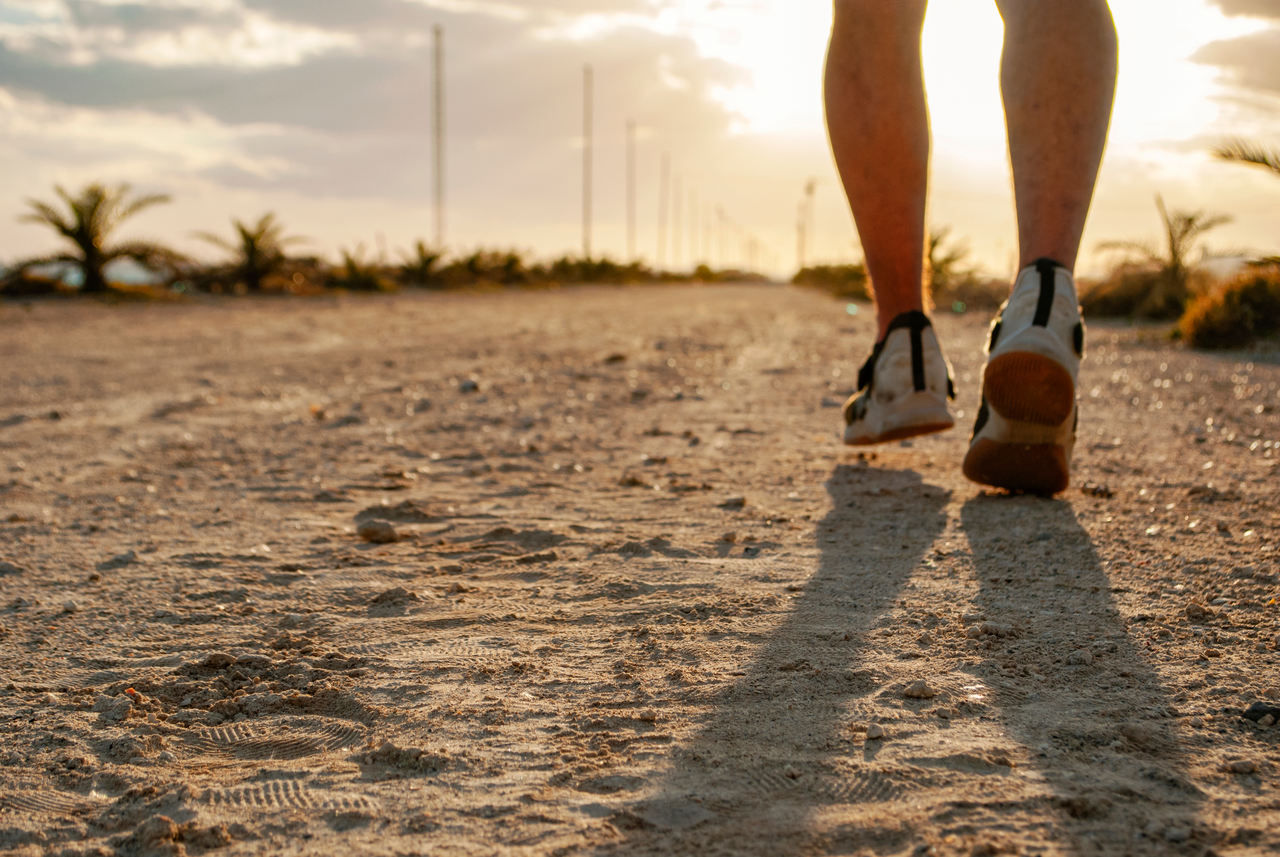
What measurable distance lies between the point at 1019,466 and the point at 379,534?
3.73 ft

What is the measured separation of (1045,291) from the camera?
1707 millimetres

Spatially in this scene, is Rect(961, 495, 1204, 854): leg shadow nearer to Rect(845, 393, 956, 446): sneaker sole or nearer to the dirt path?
the dirt path

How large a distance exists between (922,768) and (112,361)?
4881 millimetres

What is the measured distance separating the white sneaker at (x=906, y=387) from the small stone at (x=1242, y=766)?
1094 mm

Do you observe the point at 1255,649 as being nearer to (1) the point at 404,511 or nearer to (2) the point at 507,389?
(1) the point at 404,511

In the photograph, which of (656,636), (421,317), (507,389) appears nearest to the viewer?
(656,636)

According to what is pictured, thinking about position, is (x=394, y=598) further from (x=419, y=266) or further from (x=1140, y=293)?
(x=419, y=266)

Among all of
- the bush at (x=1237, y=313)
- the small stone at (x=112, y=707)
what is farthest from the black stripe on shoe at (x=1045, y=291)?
the bush at (x=1237, y=313)

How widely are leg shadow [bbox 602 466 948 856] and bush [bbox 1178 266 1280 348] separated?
220 inches

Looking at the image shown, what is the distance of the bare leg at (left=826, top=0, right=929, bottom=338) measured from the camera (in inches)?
80.8

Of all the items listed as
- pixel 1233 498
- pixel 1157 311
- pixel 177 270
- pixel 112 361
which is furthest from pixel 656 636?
pixel 177 270

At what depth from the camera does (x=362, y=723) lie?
1048mm

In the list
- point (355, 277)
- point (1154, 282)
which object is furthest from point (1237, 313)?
point (355, 277)

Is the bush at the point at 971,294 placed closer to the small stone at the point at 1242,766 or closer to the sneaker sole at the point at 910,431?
the sneaker sole at the point at 910,431
